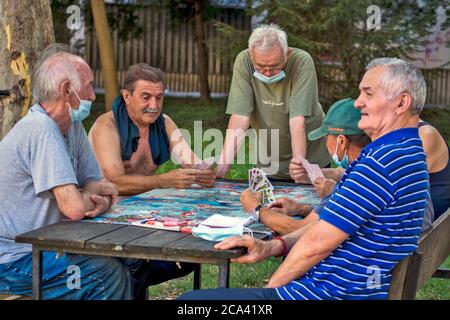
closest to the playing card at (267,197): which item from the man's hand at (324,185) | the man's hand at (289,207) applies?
the man's hand at (289,207)

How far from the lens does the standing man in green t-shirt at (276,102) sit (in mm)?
5953

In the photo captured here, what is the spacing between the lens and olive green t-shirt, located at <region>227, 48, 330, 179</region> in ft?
19.9

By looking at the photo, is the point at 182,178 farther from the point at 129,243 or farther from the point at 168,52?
the point at 168,52

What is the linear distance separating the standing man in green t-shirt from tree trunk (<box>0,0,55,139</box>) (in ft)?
4.57

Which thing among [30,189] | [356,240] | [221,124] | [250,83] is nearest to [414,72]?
[356,240]

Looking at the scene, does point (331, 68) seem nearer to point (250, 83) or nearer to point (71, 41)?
point (71, 41)

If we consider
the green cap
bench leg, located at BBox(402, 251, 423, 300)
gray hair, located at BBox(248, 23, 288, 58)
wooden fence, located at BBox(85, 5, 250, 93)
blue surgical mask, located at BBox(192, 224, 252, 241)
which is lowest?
wooden fence, located at BBox(85, 5, 250, 93)

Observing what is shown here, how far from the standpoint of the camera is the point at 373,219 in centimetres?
344

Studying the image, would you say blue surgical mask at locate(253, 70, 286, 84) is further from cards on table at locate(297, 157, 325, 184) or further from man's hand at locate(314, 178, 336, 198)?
man's hand at locate(314, 178, 336, 198)

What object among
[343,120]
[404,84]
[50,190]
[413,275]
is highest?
[404,84]

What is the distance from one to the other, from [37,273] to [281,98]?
2.73 meters

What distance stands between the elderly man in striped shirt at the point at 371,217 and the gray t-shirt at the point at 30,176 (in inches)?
32.8

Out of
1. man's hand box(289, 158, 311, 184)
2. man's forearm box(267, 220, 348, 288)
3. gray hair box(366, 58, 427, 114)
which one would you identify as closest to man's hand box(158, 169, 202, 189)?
man's hand box(289, 158, 311, 184)

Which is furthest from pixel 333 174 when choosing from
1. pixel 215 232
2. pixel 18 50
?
pixel 18 50
